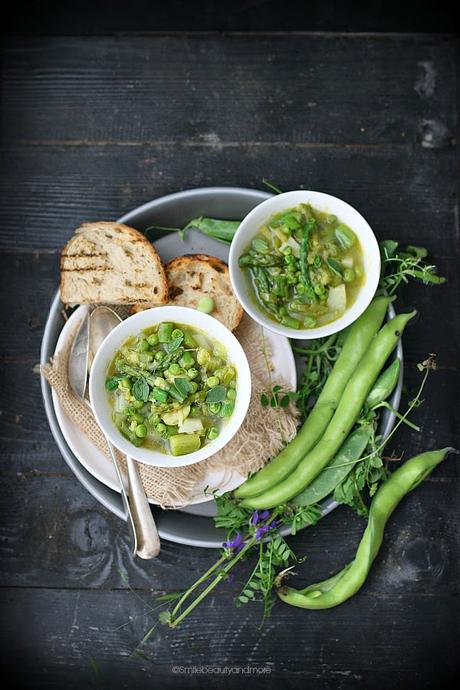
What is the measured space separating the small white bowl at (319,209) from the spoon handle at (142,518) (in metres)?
0.91

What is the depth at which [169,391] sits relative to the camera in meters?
2.86

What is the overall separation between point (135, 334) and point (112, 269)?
1.40 feet

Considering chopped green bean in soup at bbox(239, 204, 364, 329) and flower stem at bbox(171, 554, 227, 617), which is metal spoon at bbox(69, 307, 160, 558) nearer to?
flower stem at bbox(171, 554, 227, 617)

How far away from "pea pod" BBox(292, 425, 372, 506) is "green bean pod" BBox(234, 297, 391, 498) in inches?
5.2

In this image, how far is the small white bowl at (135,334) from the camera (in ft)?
9.26

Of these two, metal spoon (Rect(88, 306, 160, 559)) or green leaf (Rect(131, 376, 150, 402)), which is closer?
green leaf (Rect(131, 376, 150, 402))

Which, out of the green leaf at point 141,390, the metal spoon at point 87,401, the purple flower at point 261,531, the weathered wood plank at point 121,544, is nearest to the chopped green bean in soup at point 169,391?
the green leaf at point 141,390

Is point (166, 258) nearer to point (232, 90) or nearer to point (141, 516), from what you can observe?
point (232, 90)

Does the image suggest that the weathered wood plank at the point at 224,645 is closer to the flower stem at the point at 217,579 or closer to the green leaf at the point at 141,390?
the flower stem at the point at 217,579

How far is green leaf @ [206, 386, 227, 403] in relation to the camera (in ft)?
9.41

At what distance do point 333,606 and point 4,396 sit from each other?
6.61ft

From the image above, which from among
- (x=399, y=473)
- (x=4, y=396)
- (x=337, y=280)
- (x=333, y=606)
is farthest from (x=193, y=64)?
(x=333, y=606)

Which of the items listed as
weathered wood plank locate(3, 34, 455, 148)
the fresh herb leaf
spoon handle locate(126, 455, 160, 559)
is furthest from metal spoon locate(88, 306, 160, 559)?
weathered wood plank locate(3, 34, 455, 148)

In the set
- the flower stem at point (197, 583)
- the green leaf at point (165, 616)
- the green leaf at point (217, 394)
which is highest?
the green leaf at point (217, 394)
